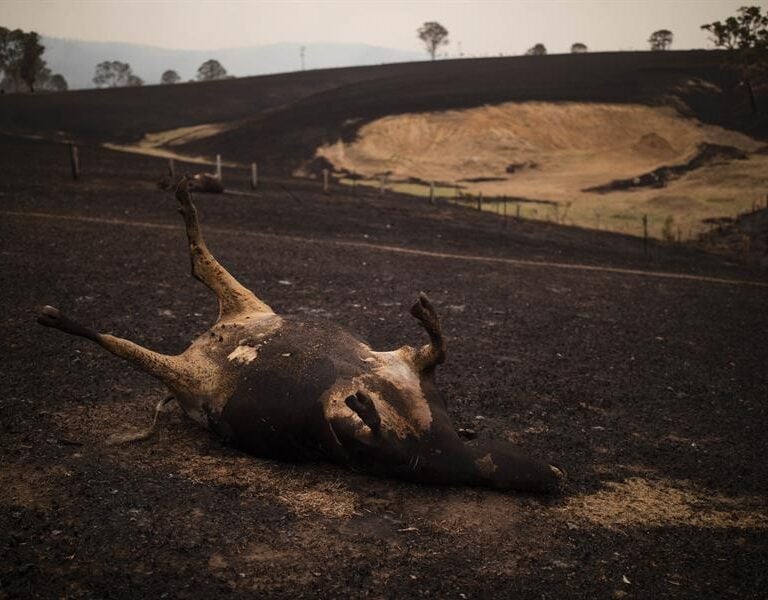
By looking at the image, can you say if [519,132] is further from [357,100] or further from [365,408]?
[365,408]

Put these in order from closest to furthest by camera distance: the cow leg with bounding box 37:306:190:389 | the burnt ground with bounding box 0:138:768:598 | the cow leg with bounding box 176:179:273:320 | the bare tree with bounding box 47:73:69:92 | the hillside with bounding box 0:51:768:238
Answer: the burnt ground with bounding box 0:138:768:598 → the cow leg with bounding box 37:306:190:389 → the cow leg with bounding box 176:179:273:320 → the hillside with bounding box 0:51:768:238 → the bare tree with bounding box 47:73:69:92

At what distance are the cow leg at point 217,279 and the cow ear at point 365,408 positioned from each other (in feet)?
6.99

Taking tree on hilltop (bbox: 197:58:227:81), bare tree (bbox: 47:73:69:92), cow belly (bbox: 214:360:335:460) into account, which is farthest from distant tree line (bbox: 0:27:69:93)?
cow belly (bbox: 214:360:335:460)

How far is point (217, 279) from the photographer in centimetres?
669

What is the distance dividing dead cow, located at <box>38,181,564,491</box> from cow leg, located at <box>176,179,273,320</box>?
24.7 inches


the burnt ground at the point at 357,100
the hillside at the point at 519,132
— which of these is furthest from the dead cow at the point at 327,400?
the burnt ground at the point at 357,100

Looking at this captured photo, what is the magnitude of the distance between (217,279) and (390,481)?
2771 mm

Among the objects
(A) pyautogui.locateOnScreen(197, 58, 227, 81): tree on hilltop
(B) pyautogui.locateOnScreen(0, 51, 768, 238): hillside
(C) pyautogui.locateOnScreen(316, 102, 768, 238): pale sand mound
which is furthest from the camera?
(A) pyautogui.locateOnScreen(197, 58, 227, 81): tree on hilltop

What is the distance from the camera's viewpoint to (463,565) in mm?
4516

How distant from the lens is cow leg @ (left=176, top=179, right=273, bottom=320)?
6.56m

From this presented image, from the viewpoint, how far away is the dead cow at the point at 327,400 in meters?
5.15

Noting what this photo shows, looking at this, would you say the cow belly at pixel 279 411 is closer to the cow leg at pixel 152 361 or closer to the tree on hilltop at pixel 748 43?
the cow leg at pixel 152 361

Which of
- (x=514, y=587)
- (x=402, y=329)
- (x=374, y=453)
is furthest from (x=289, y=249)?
(x=514, y=587)

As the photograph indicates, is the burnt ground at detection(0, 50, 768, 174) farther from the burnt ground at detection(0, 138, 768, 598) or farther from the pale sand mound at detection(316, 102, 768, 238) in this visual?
the burnt ground at detection(0, 138, 768, 598)
